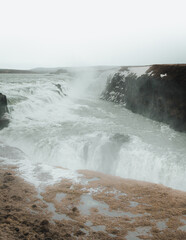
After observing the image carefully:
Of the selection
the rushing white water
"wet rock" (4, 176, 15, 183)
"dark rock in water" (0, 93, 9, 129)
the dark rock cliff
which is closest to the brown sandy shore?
"wet rock" (4, 176, 15, 183)

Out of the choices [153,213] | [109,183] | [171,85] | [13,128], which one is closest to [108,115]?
[171,85]

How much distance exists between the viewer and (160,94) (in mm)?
21531

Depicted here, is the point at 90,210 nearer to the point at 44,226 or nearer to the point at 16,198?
the point at 44,226

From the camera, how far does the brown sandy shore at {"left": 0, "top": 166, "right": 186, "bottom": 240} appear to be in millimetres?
5264

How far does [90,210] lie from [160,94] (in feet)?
57.4

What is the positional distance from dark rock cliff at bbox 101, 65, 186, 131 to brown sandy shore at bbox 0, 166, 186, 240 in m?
12.2

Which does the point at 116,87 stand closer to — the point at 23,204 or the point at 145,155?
the point at 145,155

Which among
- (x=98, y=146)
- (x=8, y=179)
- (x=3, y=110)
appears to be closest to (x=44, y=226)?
(x=8, y=179)

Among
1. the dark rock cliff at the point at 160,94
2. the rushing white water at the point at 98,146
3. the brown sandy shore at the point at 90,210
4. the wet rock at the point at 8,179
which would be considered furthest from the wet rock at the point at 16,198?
the dark rock cliff at the point at 160,94

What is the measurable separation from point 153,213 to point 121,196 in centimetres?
144

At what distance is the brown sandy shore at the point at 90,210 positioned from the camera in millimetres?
5264

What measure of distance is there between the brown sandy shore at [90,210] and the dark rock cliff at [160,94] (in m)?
12.2

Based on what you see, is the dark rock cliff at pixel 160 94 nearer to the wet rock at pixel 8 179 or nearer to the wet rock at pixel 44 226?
the wet rock at pixel 8 179

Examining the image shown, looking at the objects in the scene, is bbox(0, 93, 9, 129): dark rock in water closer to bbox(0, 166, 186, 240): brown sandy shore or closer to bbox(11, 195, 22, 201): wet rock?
bbox(0, 166, 186, 240): brown sandy shore
